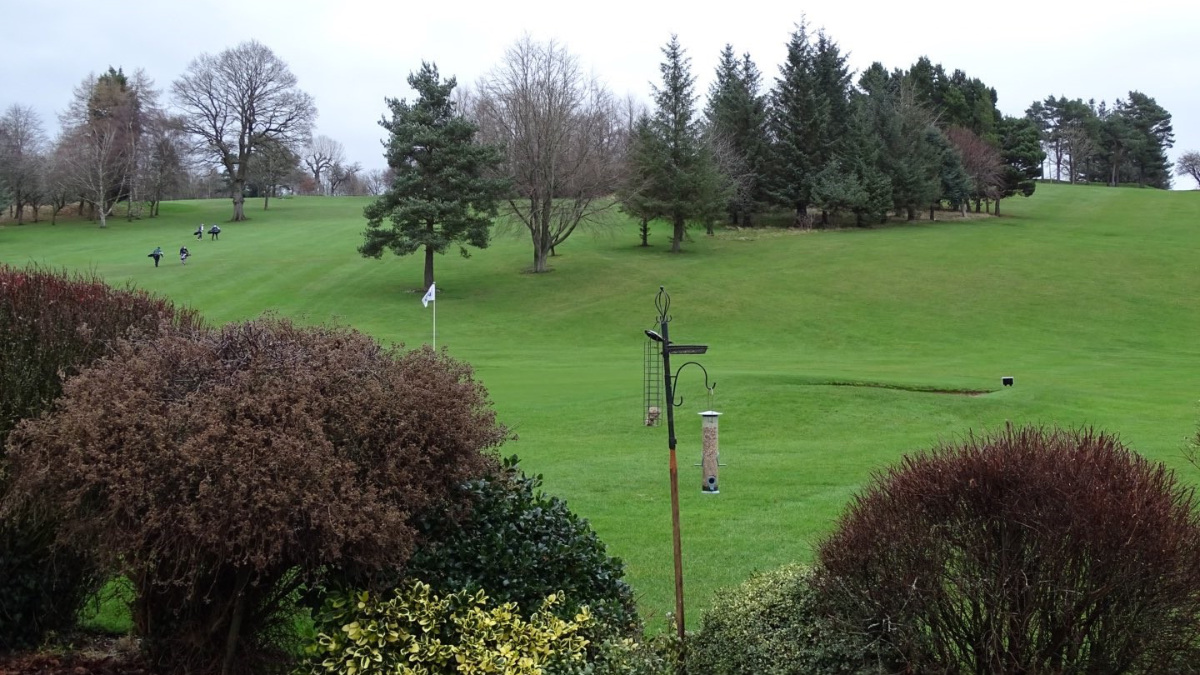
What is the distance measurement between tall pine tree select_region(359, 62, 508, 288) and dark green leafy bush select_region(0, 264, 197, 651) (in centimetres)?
3722

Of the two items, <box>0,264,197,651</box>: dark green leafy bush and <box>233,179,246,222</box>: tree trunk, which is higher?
<box>233,179,246,222</box>: tree trunk

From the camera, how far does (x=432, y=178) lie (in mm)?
44250

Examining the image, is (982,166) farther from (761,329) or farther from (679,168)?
(761,329)

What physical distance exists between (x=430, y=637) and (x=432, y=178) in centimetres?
4081

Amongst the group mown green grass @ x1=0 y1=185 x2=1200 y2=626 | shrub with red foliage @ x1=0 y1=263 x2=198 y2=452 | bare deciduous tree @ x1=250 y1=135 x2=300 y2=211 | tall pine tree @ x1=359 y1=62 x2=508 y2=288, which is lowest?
mown green grass @ x1=0 y1=185 x2=1200 y2=626

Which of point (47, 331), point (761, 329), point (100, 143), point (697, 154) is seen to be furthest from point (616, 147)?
point (47, 331)

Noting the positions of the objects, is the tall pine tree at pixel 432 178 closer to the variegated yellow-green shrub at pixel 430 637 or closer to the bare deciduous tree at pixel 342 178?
the variegated yellow-green shrub at pixel 430 637

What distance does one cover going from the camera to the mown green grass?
12531 mm

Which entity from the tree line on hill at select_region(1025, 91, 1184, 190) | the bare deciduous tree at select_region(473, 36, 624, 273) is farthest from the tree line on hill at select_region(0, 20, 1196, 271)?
the tree line on hill at select_region(1025, 91, 1184, 190)

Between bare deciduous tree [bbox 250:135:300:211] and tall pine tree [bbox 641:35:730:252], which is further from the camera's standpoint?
bare deciduous tree [bbox 250:135:300:211]

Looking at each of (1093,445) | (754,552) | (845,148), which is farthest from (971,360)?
(845,148)

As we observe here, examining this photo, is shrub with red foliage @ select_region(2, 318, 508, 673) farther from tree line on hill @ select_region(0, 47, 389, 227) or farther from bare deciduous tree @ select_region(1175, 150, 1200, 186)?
bare deciduous tree @ select_region(1175, 150, 1200, 186)

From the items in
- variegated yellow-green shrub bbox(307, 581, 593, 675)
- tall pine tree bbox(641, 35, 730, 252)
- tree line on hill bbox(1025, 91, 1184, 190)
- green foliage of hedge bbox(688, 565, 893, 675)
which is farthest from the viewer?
tree line on hill bbox(1025, 91, 1184, 190)

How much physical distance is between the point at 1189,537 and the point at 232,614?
5.22 m
